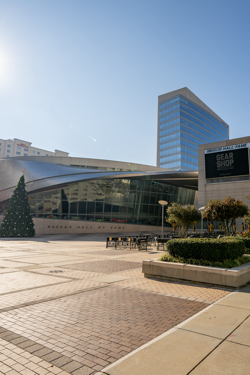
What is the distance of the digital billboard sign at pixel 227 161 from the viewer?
120 ft

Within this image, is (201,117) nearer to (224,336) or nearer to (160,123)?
(160,123)

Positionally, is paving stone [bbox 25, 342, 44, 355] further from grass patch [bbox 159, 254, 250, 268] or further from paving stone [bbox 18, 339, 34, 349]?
grass patch [bbox 159, 254, 250, 268]

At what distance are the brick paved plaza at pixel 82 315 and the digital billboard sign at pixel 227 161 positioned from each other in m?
32.6

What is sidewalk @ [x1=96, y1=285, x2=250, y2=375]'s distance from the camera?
3025 millimetres

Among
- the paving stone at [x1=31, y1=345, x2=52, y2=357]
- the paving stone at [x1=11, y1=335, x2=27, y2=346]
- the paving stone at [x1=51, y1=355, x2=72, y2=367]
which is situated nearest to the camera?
the paving stone at [x1=51, y1=355, x2=72, y2=367]

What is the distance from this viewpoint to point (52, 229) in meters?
40.7

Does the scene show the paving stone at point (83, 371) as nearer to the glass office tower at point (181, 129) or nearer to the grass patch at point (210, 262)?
the grass patch at point (210, 262)

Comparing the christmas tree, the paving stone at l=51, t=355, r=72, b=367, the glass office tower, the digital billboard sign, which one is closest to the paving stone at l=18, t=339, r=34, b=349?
the paving stone at l=51, t=355, r=72, b=367

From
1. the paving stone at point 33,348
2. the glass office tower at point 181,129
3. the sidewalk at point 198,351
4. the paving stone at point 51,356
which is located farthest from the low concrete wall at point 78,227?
the glass office tower at point 181,129

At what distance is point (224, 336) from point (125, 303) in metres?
2.47

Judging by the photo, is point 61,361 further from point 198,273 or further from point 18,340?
point 198,273

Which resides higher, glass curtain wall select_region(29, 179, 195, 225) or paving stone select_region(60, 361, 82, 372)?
glass curtain wall select_region(29, 179, 195, 225)

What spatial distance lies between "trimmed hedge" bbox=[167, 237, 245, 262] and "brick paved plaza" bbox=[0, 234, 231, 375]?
1.14 meters

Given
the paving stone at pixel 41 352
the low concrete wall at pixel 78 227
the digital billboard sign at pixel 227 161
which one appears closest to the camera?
the paving stone at pixel 41 352
